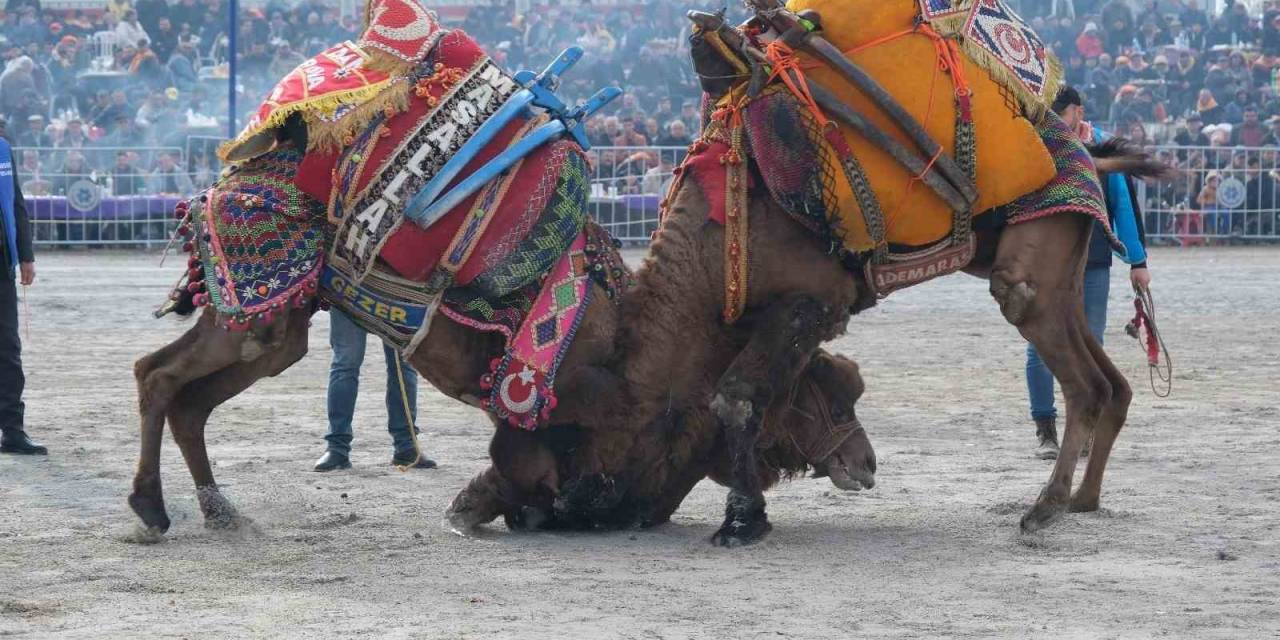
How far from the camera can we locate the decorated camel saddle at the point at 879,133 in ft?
21.8

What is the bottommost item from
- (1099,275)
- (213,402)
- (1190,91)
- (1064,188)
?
(213,402)

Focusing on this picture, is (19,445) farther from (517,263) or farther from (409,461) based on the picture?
(517,263)

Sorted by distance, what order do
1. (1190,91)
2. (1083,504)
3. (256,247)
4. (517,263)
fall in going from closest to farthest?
(256,247) < (517,263) < (1083,504) < (1190,91)

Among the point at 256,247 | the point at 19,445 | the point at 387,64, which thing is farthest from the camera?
Answer: the point at 19,445

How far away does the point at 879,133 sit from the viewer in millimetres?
6652

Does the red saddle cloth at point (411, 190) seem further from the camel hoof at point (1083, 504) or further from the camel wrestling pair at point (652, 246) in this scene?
the camel hoof at point (1083, 504)

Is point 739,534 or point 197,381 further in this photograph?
point 197,381

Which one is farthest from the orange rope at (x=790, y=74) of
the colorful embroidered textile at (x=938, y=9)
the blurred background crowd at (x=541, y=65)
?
the blurred background crowd at (x=541, y=65)

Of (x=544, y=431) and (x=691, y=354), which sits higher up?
(x=691, y=354)

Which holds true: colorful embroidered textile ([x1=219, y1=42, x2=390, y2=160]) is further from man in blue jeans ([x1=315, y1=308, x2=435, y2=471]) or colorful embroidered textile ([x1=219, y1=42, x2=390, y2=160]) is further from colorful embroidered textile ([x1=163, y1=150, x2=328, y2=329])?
man in blue jeans ([x1=315, y1=308, x2=435, y2=471])

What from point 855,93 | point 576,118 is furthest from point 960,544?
point 576,118

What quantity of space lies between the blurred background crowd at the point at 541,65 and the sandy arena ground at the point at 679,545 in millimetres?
11185

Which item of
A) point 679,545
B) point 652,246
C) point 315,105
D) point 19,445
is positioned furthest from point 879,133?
point 19,445

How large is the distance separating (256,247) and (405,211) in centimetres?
59
